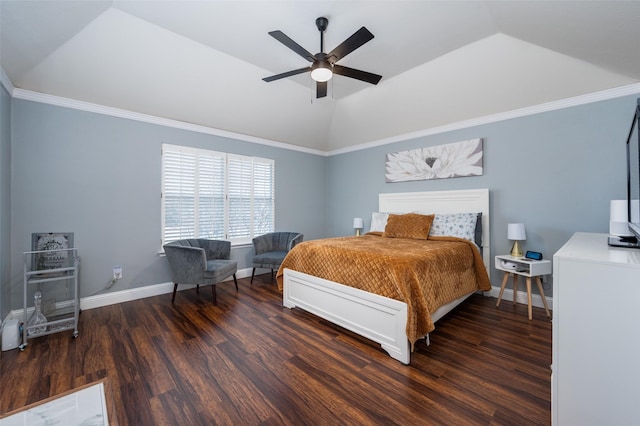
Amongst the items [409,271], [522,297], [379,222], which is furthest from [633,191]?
[379,222]

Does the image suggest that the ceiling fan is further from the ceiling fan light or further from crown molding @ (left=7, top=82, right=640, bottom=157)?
crown molding @ (left=7, top=82, right=640, bottom=157)

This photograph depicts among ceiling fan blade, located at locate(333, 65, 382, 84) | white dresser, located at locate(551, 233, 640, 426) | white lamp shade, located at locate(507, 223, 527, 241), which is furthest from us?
white lamp shade, located at locate(507, 223, 527, 241)

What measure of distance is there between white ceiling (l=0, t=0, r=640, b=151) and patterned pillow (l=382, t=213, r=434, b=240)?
1.57 metres

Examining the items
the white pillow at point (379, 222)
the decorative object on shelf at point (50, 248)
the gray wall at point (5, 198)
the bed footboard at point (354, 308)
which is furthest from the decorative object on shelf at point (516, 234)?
the gray wall at point (5, 198)

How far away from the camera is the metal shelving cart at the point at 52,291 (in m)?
2.48

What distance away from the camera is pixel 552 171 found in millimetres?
3129

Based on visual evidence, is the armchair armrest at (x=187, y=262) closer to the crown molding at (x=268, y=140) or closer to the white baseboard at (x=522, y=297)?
the crown molding at (x=268, y=140)

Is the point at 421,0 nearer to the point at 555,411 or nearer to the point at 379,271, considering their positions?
the point at 379,271

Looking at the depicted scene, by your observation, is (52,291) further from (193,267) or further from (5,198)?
(193,267)

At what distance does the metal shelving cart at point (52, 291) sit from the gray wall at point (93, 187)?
0.48ft

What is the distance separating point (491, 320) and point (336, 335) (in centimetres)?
176

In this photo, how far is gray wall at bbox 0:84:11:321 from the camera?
8.13 feet

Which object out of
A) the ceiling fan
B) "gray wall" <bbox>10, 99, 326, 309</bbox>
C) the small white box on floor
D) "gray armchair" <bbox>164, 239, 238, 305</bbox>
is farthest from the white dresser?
"gray wall" <bbox>10, 99, 326, 309</bbox>

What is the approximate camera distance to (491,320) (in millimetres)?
2797
